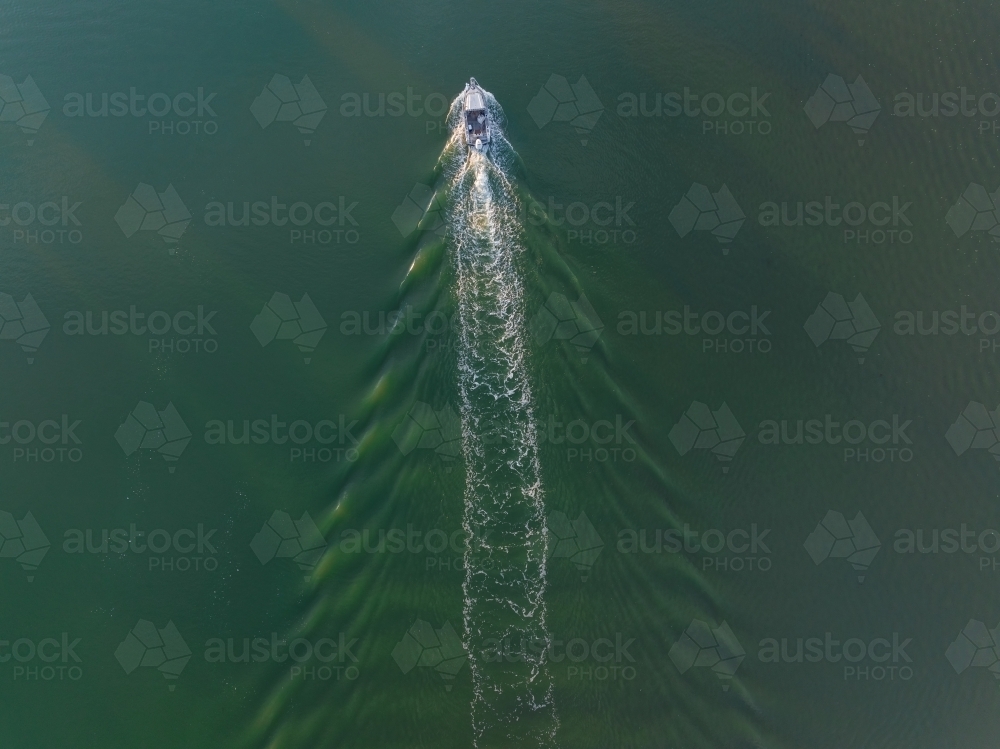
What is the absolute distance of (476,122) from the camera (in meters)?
6.98

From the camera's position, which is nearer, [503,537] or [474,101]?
[503,537]

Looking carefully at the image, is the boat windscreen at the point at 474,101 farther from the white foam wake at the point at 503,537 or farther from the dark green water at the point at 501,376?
the white foam wake at the point at 503,537

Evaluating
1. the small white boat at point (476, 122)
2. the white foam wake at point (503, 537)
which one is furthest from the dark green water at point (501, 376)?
the small white boat at point (476, 122)

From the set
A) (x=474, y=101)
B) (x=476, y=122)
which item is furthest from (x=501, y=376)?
(x=474, y=101)

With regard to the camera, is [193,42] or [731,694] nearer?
[731,694]

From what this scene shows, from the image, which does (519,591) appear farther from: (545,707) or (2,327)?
(2,327)

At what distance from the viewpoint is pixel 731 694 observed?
688 cm

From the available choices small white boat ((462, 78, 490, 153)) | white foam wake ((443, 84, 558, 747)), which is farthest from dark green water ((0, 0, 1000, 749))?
small white boat ((462, 78, 490, 153))

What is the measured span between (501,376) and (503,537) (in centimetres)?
189

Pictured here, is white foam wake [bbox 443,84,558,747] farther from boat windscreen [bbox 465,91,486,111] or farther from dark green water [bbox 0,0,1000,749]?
boat windscreen [bbox 465,91,486,111]

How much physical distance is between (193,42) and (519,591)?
26.0ft

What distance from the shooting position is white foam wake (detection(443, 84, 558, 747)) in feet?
22.5

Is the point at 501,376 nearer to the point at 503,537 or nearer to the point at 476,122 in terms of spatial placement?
the point at 503,537

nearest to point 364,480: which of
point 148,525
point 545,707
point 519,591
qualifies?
point 519,591
